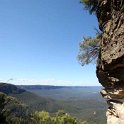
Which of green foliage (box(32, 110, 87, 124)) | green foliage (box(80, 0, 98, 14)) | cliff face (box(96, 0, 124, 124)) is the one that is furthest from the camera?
green foliage (box(32, 110, 87, 124))

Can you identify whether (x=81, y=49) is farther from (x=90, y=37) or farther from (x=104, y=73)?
(x=104, y=73)

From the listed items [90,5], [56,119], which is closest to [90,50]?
[90,5]

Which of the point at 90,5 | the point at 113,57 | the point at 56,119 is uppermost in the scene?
the point at 90,5

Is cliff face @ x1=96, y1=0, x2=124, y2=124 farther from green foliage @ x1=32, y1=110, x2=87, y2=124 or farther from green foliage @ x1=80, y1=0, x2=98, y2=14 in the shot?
green foliage @ x1=32, y1=110, x2=87, y2=124

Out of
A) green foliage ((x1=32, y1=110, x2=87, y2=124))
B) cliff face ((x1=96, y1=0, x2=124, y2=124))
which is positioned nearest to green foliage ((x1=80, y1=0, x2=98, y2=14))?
cliff face ((x1=96, y1=0, x2=124, y2=124))

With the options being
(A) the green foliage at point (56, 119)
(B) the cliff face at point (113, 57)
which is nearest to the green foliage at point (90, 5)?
(B) the cliff face at point (113, 57)

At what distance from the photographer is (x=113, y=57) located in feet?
66.2

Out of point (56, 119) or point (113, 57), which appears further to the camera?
point (56, 119)

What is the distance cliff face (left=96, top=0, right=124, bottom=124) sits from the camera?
19.9m

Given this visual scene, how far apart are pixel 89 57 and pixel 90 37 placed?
4068mm

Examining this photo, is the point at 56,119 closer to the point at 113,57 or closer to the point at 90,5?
the point at 90,5

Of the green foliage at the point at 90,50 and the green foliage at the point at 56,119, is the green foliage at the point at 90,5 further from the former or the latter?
the green foliage at the point at 56,119

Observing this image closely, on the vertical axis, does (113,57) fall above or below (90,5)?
below

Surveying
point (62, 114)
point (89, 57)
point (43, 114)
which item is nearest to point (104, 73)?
point (89, 57)
